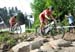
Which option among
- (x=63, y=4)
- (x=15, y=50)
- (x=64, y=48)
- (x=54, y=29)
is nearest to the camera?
(x=64, y=48)

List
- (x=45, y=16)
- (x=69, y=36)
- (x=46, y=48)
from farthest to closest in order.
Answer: (x=45, y=16), (x=69, y=36), (x=46, y=48)

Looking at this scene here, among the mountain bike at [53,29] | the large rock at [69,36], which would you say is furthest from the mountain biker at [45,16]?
the large rock at [69,36]

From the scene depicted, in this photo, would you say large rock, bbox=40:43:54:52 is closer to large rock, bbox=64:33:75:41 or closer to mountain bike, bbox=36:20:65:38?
large rock, bbox=64:33:75:41

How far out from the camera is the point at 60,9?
1178 inches

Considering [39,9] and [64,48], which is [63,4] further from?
[64,48]

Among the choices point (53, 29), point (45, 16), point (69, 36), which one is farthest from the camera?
point (53, 29)

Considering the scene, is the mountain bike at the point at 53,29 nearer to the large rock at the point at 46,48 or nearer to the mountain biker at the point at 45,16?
the mountain biker at the point at 45,16

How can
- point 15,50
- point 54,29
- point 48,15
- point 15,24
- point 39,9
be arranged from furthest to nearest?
point 39,9
point 15,24
point 54,29
point 48,15
point 15,50

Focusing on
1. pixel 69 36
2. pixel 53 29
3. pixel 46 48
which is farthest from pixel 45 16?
pixel 46 48

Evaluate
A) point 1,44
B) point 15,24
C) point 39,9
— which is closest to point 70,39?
point 1,44

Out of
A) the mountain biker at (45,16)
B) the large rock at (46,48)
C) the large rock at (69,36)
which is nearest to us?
the large rock at (46,48)

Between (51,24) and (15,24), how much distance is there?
5.39 meters

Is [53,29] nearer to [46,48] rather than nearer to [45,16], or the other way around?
[45,16]

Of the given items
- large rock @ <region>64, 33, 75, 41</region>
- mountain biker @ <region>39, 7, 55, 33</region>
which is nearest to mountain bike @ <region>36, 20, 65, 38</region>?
mountain biker @ <region>39, 7, 55, 33</region>
